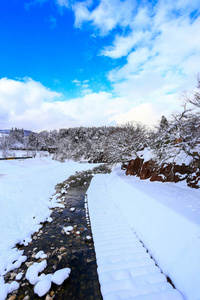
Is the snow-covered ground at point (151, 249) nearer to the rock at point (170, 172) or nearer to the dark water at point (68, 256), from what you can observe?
the dark water at point (68, 256)

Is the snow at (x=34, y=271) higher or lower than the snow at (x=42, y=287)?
lower

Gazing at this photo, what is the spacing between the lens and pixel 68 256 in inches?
223

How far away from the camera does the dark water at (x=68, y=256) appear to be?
416 centimetres

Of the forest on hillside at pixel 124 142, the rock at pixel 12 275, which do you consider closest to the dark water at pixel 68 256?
the rock at pixel 12 275

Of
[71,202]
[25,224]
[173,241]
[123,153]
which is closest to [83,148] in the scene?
[123,153]

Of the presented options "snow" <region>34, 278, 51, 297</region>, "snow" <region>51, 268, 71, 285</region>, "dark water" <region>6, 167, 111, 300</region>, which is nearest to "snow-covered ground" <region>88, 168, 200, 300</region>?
"dark water" <region>6, 167, 111, 300</region>

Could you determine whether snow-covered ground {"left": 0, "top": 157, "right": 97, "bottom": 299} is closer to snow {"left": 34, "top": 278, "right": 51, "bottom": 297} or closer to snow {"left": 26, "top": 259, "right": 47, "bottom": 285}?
snow {"left": 26, "top": 259, "right": 47, "bottom": 285}

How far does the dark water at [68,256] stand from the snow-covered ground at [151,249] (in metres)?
0.40

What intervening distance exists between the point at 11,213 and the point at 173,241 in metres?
9.19

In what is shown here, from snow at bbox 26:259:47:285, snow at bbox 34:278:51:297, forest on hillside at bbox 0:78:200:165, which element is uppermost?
forest on hillside at bbox 0:78:200:165

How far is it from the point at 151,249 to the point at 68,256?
344 cm

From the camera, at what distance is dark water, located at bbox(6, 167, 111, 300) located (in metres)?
4.16

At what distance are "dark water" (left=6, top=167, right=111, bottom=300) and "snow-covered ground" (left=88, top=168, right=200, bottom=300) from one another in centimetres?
40

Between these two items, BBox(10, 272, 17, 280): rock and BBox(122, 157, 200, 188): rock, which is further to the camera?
BBox(122, 157, 200, 188): rock
